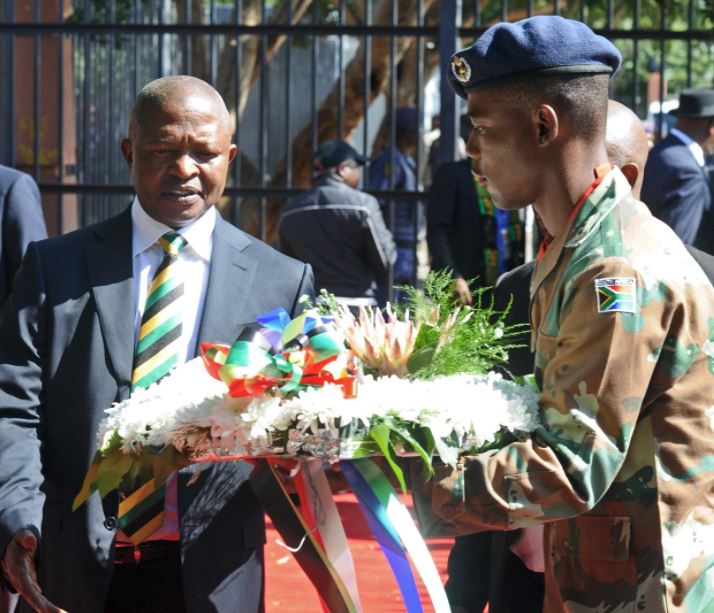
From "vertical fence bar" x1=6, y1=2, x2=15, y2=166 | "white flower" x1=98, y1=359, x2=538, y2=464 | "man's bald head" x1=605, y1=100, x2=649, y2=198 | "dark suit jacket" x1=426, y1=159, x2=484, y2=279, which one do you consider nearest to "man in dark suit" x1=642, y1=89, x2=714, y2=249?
"dark suit jacket" x1=426, y1=159, x2=484, y2=279

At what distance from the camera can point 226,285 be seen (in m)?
3.21

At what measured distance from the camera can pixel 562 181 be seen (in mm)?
2385

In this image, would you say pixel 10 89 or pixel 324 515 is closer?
pixel 324 515

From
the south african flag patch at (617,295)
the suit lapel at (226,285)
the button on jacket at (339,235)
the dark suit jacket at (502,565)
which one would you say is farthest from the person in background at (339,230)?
the south african flag patch at (617,295)

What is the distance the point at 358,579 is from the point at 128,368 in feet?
11.5

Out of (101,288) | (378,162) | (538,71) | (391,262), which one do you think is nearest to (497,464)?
(538,71)

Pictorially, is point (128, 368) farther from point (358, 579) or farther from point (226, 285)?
point (358, 579)

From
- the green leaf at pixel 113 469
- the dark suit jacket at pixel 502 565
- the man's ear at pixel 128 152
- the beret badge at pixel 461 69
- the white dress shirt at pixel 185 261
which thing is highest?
the beret badge at pixel 461 69

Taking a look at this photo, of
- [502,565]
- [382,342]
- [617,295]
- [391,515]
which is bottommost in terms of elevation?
[502,565]

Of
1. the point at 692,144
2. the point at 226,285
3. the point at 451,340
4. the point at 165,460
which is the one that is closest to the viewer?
the point at 165,460

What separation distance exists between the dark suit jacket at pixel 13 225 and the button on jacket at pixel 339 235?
402cm

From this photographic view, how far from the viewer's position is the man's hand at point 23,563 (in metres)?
2.87

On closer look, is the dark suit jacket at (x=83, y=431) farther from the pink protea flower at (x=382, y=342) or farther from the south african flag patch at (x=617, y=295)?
the south african flag patch at (x=617, y=295)

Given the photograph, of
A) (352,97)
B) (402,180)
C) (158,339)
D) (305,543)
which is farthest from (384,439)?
(352,97)
